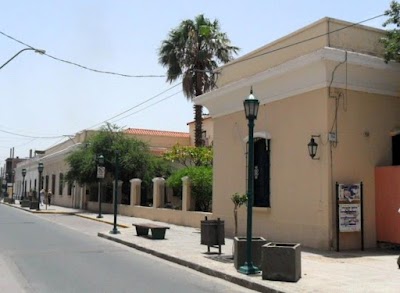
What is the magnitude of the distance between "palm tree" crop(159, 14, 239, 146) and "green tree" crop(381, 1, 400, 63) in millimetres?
17127

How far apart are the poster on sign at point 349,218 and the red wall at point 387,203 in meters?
0.90

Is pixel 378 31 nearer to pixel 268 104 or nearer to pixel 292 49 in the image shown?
pixel 292 49

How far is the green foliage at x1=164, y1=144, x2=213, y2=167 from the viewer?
1230 inches

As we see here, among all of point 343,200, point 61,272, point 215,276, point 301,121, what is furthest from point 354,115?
point 61,272

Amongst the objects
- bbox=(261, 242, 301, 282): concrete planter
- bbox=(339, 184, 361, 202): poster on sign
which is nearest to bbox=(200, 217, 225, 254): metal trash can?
bbox=(339, 184, 361, 202): poster on sign

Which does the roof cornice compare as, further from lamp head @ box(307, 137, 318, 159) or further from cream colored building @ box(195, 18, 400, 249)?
lamp head @ box(307, 137, 318, 159)

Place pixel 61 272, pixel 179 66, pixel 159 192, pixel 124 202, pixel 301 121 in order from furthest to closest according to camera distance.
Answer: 1. pixel 124 202
2. pixel 179 66
3. pixel 159 192
4. pixel 301 121
5. pixel 61 272

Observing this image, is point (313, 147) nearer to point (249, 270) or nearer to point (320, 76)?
point (320, 76)

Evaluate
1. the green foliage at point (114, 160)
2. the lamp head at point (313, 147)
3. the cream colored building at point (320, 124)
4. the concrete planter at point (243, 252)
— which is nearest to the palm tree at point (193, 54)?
the green foliage at point (114, 160)

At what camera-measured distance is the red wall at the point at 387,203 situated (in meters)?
14.0

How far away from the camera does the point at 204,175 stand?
24578mm

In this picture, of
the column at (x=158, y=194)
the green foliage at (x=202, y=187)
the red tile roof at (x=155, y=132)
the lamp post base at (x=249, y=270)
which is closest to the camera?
the lamp post base at (x=249, y=270)

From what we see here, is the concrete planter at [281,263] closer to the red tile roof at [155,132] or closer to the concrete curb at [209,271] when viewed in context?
the concrete curb at [209,271]

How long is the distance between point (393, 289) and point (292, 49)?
9043 mm
